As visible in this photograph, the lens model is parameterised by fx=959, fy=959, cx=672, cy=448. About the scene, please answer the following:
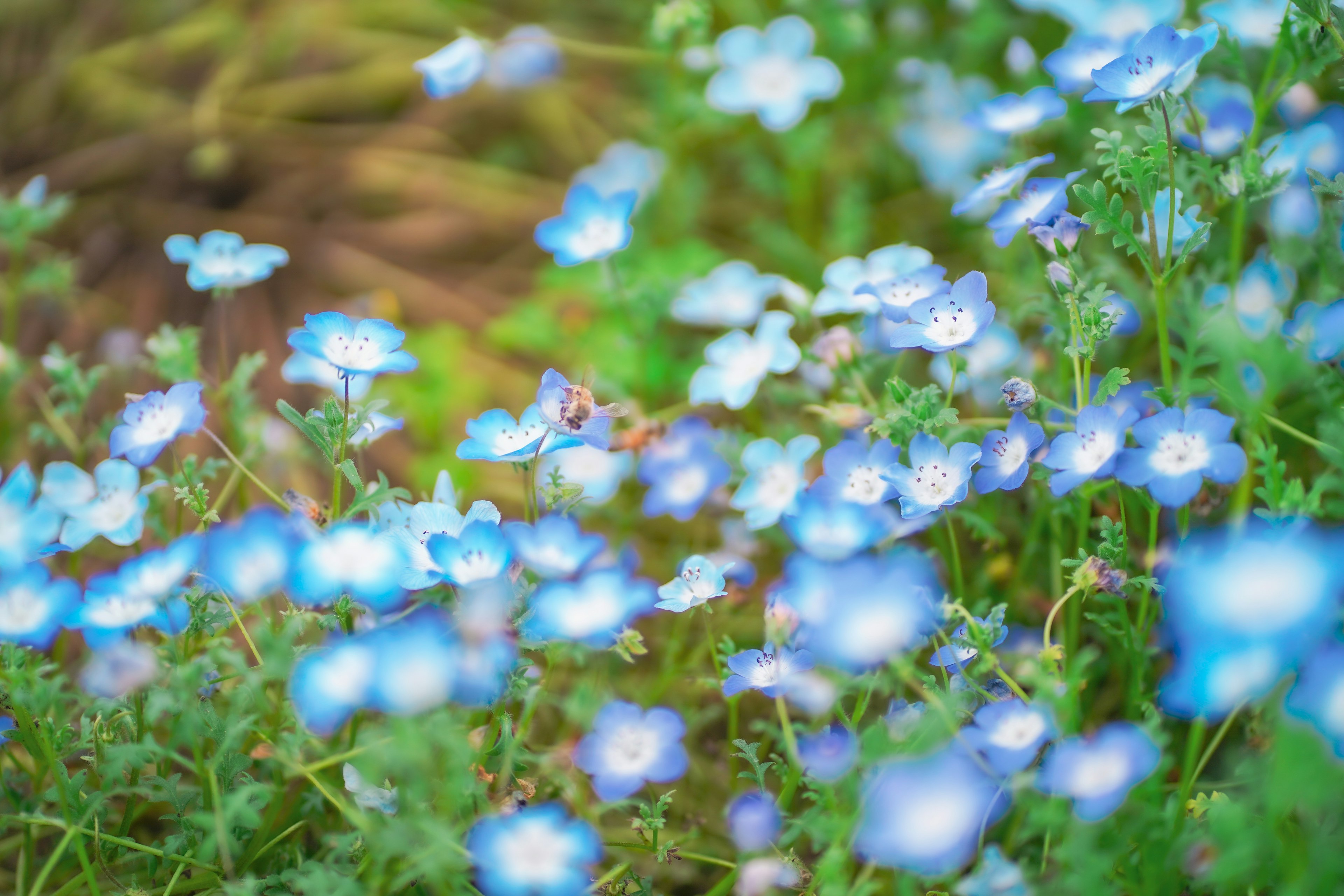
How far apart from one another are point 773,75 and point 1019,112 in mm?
804

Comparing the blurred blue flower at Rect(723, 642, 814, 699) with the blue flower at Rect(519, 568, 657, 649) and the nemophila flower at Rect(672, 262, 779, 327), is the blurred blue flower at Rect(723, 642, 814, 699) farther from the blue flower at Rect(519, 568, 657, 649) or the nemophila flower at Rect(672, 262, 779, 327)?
the nemophila flower at Rect(672, 262, 779, 327)

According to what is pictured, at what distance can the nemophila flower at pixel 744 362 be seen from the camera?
5.71 ft

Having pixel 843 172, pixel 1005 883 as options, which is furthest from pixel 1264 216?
pixel 1005 883

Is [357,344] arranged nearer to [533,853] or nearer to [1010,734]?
[533,853]

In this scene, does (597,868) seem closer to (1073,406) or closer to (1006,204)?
(1073,406)

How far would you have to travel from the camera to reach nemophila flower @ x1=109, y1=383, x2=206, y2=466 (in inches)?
53.1

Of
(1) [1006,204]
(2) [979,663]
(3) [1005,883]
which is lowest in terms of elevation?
(3) [1005,883]

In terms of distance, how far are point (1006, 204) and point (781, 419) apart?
2.09 feet

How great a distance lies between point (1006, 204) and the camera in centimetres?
162

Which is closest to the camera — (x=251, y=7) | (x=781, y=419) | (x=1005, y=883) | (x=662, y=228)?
(x=1005, y=883)

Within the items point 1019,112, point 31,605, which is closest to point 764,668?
point 31,605

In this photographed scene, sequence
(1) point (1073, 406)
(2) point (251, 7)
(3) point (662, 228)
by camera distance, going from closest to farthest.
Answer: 1. (1) point (1073, 406)
2. (3) point (662, 228)
3. (2) point (251, 7)

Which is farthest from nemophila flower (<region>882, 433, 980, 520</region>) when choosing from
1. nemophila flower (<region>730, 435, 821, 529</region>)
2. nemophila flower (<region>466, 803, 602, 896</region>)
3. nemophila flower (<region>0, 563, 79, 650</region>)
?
nemophila flower (<region>0, 563, 79, 650</region>)

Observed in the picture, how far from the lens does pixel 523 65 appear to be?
3066 mm
